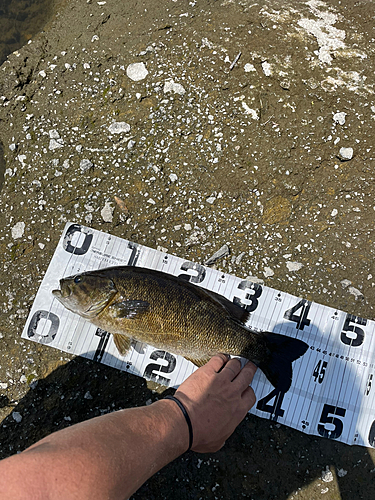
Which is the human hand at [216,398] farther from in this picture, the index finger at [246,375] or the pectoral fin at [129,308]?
the pectoral fin at [129,308]

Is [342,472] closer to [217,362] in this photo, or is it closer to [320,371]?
[320,371]

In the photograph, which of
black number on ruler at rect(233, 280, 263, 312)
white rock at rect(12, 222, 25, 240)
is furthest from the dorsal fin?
white rock at rect(12, 222, 25, 240)

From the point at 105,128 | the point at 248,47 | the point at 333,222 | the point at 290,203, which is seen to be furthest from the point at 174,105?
the point at 333,222

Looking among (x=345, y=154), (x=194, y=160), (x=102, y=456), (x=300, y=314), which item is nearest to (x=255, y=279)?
(x=300, y=314)

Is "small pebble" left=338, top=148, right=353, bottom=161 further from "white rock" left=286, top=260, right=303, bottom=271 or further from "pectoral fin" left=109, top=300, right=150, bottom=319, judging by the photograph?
"pectoral fin" left=109, top=300, right=150, bottom=319

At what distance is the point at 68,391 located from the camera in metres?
3.29

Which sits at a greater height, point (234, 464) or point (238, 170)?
point (238, 170)

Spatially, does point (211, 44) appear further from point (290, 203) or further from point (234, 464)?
point (234, 464)

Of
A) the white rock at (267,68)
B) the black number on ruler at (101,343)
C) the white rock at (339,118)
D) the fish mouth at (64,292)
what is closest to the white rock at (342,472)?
the black number on ruler at (101,343)

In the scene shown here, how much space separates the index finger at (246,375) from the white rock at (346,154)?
7.65ft

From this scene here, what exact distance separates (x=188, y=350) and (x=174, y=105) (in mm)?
2581

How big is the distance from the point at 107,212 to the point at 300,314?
2.25 m

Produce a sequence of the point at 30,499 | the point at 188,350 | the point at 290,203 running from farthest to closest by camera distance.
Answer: the point at 290,203 < the point at 188,350 < the point at 30,499

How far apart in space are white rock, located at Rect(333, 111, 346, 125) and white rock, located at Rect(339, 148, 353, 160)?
30cm
